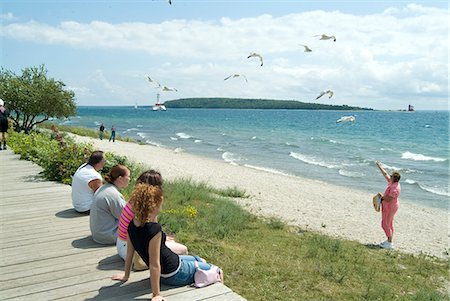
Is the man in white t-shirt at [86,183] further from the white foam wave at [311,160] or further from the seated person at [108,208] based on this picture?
the white foam wave at [311,160]

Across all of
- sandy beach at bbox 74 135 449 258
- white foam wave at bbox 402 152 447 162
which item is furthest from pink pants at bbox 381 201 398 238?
white foam wave at bbox 402 152 447 162

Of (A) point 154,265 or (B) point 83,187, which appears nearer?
(A) point 154,265

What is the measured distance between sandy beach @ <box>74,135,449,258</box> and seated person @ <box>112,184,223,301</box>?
23.9ft

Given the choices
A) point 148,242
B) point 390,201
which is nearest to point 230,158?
point 390,201

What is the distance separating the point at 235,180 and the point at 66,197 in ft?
42.9

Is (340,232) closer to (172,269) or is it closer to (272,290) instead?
(272,290)

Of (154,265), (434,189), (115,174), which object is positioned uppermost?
(115,174)

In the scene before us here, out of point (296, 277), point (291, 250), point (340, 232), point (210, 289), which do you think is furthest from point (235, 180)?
point (210, 289)

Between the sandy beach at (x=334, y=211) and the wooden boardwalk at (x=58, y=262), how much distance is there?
648 centimetres

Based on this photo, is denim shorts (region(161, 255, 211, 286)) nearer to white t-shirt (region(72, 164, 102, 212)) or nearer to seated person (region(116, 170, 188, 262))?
seated person (region(116, 170, 188, 262))

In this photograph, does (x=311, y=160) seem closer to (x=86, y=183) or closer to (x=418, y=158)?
(x=418, y=158)

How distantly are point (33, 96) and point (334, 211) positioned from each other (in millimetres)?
17799

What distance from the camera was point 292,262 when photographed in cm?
638

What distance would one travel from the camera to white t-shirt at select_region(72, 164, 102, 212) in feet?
20.7
